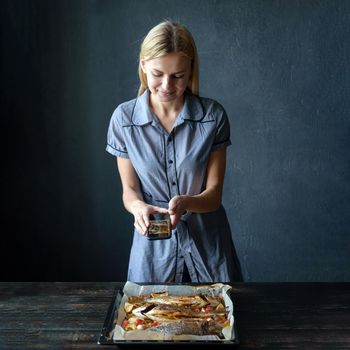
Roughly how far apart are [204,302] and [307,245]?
2.06m

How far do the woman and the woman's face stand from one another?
0.10 ft

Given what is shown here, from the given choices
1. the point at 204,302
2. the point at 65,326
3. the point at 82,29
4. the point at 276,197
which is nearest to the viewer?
the point at 65,326

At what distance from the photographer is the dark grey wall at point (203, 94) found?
3545 millimetres

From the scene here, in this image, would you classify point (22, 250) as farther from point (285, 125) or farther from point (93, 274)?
point (285, 125)

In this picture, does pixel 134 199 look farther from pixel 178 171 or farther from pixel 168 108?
pixel 168 108

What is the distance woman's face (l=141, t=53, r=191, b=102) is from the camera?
2215 millimetres

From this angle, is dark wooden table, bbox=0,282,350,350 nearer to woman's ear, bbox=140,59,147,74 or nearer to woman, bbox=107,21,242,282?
woman, bbox=107,21,242,282

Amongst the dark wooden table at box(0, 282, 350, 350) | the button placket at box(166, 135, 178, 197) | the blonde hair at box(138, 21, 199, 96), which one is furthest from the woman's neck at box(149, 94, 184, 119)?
the dark wooden table at box(0, 282, 350, 350)

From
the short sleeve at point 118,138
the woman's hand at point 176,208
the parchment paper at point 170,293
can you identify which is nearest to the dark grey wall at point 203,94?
the short sleeve at point 118,138

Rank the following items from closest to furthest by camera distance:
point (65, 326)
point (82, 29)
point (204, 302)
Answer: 1. point (65, 326)
2. point (204, 302)
3. point (82, 29)

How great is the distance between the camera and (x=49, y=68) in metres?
3.55

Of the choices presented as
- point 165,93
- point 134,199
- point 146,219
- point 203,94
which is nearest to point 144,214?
point 146,219

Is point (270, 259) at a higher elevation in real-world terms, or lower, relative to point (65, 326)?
lower

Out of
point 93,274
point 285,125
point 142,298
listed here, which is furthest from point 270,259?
point 142,298
